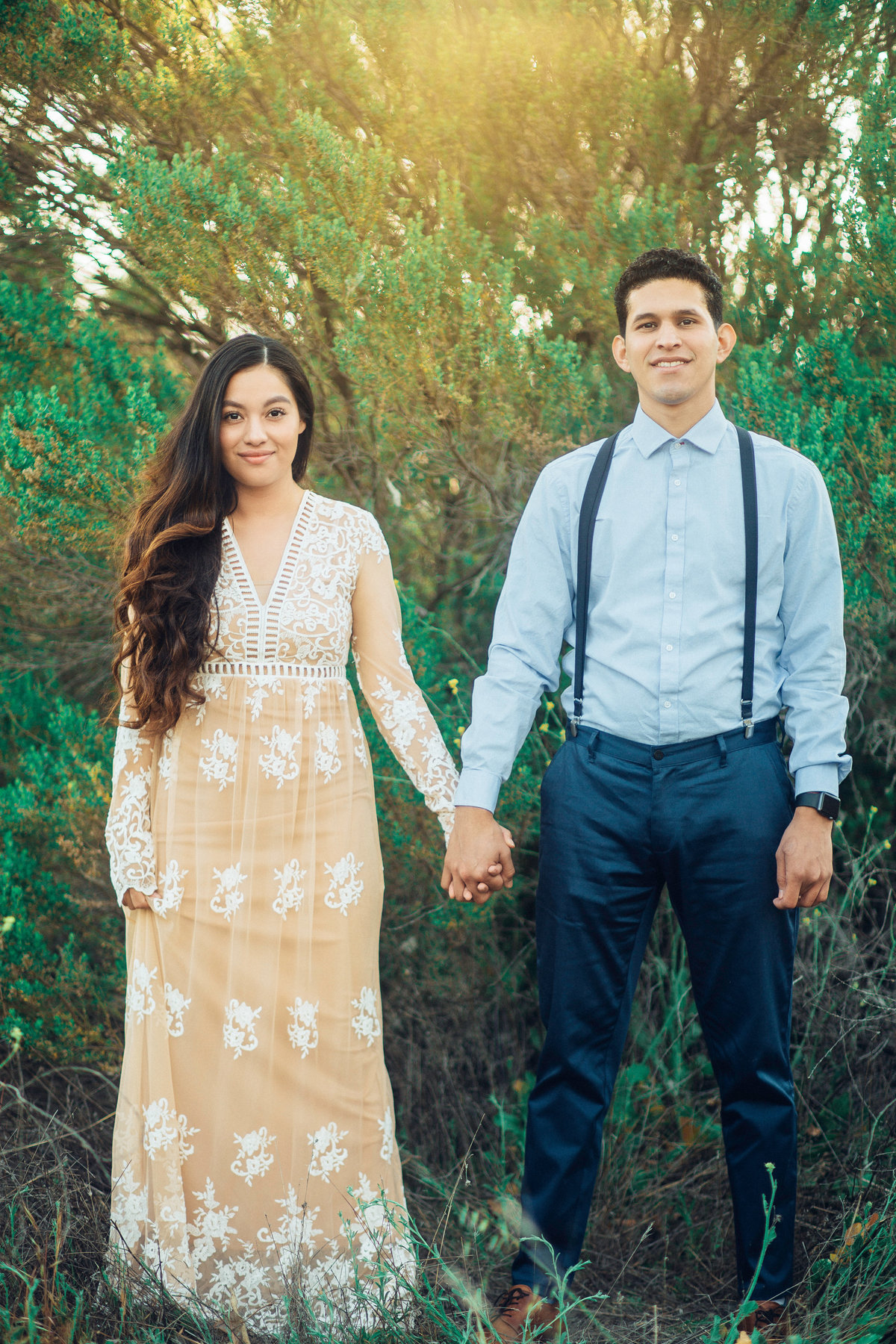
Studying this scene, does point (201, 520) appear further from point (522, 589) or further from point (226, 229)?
point (226, 229)

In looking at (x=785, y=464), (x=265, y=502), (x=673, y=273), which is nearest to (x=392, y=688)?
(x=265, y=502)

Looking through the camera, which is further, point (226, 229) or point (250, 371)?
point (226, 229)

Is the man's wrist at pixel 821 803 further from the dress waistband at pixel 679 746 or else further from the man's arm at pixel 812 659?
the dress waistband at pixel 679 746

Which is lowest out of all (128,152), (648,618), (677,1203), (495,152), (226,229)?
(677,1203)

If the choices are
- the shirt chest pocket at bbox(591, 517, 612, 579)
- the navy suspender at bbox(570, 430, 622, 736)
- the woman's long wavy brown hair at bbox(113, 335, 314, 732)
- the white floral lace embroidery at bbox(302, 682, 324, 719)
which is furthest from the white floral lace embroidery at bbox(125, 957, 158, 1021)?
the shirt chest pocket at bbox(591, 517, 612, 579)

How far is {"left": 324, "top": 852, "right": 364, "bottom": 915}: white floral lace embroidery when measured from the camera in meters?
2.17

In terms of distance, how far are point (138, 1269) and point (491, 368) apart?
100 inches

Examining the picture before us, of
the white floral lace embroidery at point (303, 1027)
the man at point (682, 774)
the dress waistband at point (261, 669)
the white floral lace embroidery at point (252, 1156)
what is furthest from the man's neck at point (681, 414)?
the white floral lace embroidery at point (252, 1156)

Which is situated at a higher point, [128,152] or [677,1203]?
[128,152]

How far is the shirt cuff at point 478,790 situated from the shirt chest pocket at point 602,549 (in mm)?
476

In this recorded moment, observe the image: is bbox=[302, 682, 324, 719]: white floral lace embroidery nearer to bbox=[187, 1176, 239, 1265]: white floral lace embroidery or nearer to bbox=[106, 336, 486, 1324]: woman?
bbox=[106, 336, 486, 1324]: woman

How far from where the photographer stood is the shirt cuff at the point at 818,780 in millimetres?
1994

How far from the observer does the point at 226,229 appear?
3193 millimetres

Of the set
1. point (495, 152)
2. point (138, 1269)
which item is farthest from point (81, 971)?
point (495, 152)
